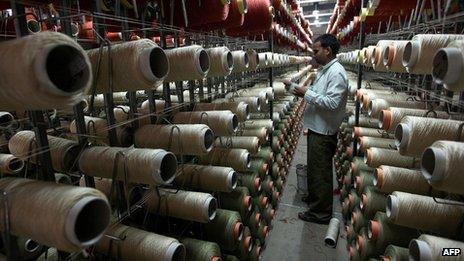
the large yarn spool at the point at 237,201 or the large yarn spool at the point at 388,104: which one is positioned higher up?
the large yarn spool at the point at 388,104

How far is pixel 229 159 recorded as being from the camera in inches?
80.4

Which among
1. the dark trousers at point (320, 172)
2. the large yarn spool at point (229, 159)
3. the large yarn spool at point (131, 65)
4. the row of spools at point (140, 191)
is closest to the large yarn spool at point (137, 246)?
the row of spools at point (140, 191)

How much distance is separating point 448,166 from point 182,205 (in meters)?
1.01

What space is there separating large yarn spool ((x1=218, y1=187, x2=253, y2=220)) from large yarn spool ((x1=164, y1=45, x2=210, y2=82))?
0.98 metres

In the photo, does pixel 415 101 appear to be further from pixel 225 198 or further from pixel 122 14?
pixel 122 14

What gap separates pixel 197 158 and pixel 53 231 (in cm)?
138

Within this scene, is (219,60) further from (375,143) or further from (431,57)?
(375,143)

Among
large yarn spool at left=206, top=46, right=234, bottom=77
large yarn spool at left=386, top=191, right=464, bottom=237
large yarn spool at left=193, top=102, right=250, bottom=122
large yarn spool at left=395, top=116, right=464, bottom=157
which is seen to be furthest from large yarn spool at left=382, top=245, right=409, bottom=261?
large yarn spool at left=206, top=46, right=234, bottom=77

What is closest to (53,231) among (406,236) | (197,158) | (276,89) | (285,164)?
(197,158)

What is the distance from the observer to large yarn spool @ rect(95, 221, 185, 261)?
1.05 meters

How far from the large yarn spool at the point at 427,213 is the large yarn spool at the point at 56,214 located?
121 cm

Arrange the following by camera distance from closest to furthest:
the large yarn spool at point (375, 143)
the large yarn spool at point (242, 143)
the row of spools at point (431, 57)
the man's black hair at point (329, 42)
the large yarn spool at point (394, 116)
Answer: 1. the row of spools at point (431, 57)
2. the large yarn spool at point (394, 116)
3. the large yarn spool at point (242, 143)
4. the large yarn spool at point (375, 143)
5. the man's black hair at point (329, 42)

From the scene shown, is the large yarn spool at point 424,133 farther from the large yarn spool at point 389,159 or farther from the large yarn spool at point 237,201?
the large yarn spool at point 237,201

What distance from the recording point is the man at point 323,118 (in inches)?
101
